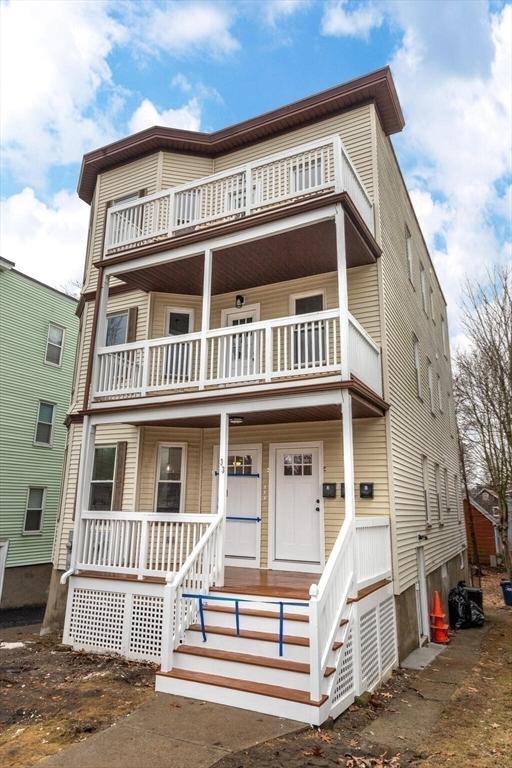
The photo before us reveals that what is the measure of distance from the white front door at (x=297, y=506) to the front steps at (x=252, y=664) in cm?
259

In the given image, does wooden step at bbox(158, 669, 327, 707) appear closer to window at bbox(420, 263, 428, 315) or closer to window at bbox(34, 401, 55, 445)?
window at bbox(420, 263, 428, 315)

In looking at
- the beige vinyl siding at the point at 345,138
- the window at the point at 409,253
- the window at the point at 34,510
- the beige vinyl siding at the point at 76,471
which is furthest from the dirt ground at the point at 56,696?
the window at the point at 34,510

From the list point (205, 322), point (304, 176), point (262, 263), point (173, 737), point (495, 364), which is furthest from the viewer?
point (495, 364)

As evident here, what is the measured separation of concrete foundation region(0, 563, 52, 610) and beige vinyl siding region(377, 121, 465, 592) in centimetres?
1520

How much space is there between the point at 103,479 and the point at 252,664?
20.4 ft

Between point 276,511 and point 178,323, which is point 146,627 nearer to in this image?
point 276,511

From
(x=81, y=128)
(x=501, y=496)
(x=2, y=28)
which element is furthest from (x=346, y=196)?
(x=81, y=128)

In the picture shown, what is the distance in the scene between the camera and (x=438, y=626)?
35.5 feet

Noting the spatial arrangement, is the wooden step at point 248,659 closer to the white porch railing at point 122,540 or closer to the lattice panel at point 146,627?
the lattice panel at point 146,627

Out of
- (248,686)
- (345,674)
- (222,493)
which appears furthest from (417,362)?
(248,686)

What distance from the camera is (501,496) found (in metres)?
18.1

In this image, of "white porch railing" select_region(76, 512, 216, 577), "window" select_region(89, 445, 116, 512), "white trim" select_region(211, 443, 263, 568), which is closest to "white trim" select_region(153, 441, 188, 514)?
"white trim" select_region(211, 443, 263, 568)

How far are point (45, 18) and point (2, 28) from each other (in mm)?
1822

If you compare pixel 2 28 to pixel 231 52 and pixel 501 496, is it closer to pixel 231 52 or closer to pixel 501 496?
pixel 231 52
